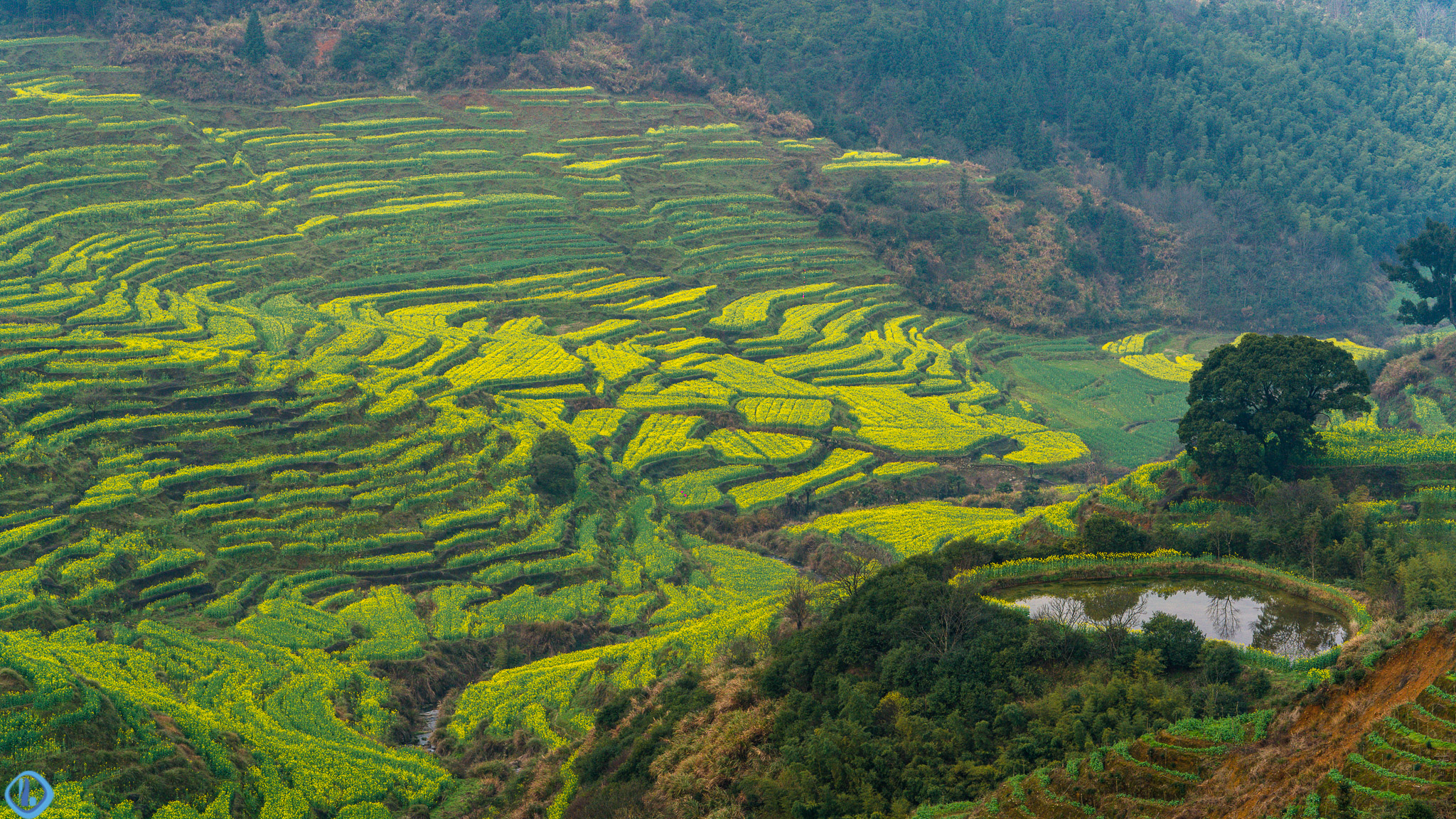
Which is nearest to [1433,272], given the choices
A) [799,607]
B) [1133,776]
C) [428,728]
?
[799,607]

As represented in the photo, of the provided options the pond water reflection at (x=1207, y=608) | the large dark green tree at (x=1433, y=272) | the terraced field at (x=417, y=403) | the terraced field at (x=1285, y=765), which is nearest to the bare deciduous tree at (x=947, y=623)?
the pond water reflection at (x=1207, y=608)

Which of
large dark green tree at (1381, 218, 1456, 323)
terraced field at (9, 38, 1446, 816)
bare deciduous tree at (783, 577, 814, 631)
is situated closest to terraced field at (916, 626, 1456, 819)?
bare deciduous tree at (783, 577, 814, 631)

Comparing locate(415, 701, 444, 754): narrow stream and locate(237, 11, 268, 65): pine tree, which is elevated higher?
locate(237, 11, 268, 65): pine tree

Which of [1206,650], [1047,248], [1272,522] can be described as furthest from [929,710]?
[1047,248]

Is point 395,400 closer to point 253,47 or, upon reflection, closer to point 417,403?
point 417,403

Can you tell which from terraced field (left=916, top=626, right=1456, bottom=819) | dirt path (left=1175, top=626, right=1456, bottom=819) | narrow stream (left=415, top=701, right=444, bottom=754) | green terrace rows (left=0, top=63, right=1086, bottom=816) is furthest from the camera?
green terrace rows (left=0, top=63, right=1086, bottom=816)

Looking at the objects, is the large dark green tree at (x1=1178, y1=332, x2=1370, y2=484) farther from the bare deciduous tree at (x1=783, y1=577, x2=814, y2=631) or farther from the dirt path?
the dirt path

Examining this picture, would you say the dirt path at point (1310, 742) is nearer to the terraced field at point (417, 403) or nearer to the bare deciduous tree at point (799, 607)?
the bare deciduous tree at point (799, 607)

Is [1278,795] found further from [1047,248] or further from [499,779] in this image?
[1047,248]
